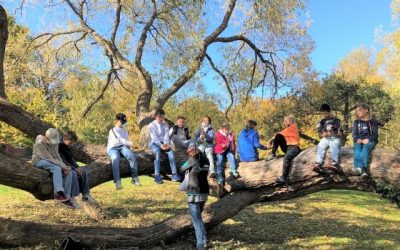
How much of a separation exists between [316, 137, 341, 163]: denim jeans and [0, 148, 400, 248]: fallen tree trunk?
0.92ft

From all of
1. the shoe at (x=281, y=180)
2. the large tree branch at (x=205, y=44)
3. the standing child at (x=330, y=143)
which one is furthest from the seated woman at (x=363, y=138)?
the large tree branch at (x=205, y=44)

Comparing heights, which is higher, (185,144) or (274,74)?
(274,74)

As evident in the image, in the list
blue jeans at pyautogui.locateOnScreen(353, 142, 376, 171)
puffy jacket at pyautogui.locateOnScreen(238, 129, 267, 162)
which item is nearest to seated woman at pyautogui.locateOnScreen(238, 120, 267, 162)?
puffy jacket at pyautogui.locateOnScreen(238, 129, 267, 162)

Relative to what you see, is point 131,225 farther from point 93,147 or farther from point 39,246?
point 39,246

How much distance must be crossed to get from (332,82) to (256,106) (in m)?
4.68

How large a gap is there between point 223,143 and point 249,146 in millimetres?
773

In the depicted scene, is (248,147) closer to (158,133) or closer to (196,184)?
(158,133)

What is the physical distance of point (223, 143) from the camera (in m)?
8.77

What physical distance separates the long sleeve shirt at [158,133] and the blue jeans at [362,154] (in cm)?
384

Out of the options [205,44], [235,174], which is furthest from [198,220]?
[205,44]

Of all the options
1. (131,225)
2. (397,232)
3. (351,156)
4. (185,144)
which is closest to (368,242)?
(397,232)

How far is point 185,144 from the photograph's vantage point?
945 centimetres

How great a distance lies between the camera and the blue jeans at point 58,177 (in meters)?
6.96

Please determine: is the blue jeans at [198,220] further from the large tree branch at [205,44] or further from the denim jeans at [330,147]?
the large tree branch at [205,44]
